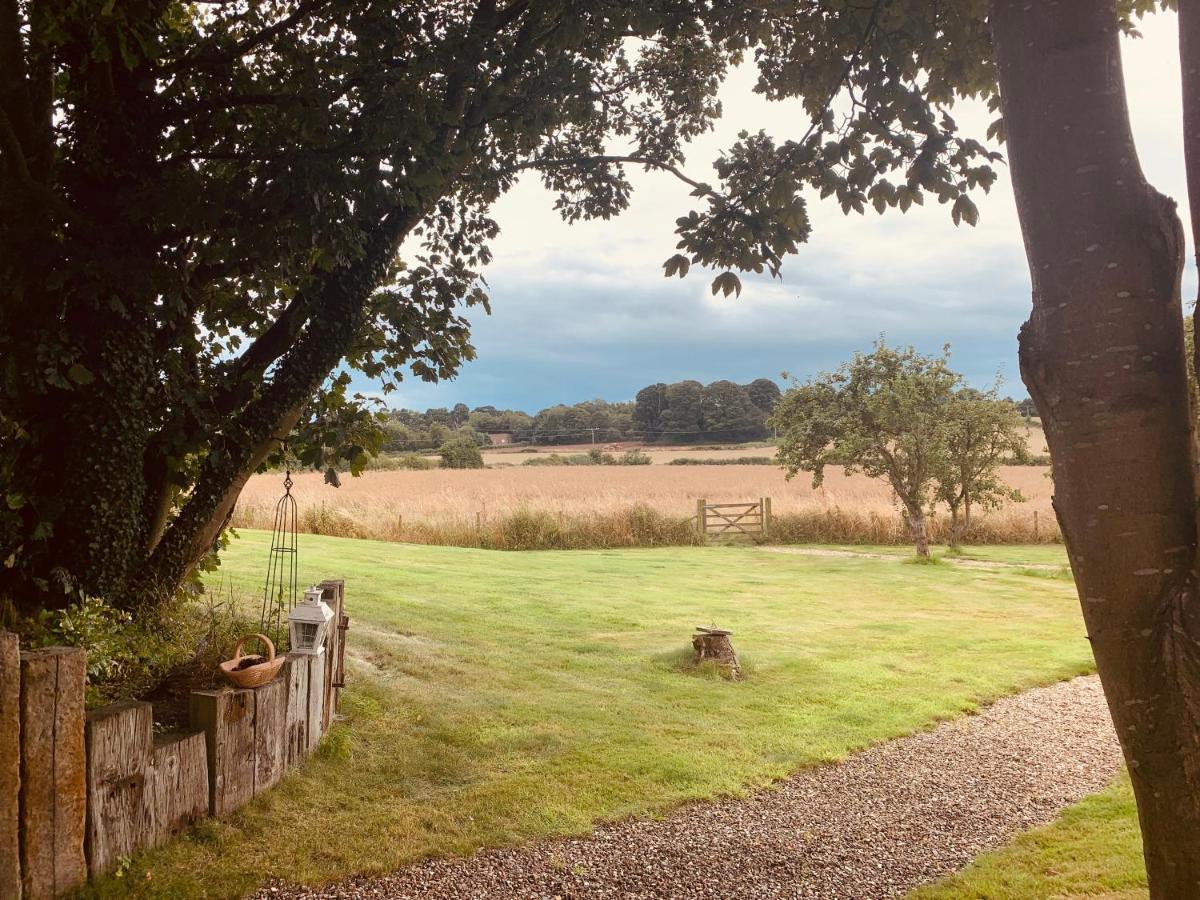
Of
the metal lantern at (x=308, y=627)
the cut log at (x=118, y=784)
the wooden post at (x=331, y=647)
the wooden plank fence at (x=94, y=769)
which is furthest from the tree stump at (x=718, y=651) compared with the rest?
the cut log at (x=118, y=784)

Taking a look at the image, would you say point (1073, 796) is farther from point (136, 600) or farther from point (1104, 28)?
point (136, 600)

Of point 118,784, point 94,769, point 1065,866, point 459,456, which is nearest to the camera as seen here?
point 94,769

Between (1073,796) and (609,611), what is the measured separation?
261 inches

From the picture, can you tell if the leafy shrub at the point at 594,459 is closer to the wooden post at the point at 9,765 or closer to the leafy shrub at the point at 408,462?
the leafy shrub at the point at 408,462

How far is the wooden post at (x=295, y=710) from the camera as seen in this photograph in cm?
513

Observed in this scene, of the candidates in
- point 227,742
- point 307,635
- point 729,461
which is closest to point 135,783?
point 227,742

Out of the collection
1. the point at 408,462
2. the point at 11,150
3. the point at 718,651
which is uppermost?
the point at 11,150

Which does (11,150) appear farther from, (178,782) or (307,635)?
(178,782)

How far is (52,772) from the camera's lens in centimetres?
360

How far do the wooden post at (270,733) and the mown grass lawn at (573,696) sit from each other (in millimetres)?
117

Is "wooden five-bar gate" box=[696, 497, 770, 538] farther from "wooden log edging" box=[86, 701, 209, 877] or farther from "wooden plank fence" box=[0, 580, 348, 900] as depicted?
"wooden log edging" box=[86, 701, 209, 877]

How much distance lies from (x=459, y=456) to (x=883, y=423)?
109 feet

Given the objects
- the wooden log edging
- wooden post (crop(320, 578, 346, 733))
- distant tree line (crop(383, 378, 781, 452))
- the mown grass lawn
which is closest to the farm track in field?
the mown grass lawn

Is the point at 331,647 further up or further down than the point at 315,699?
further up
